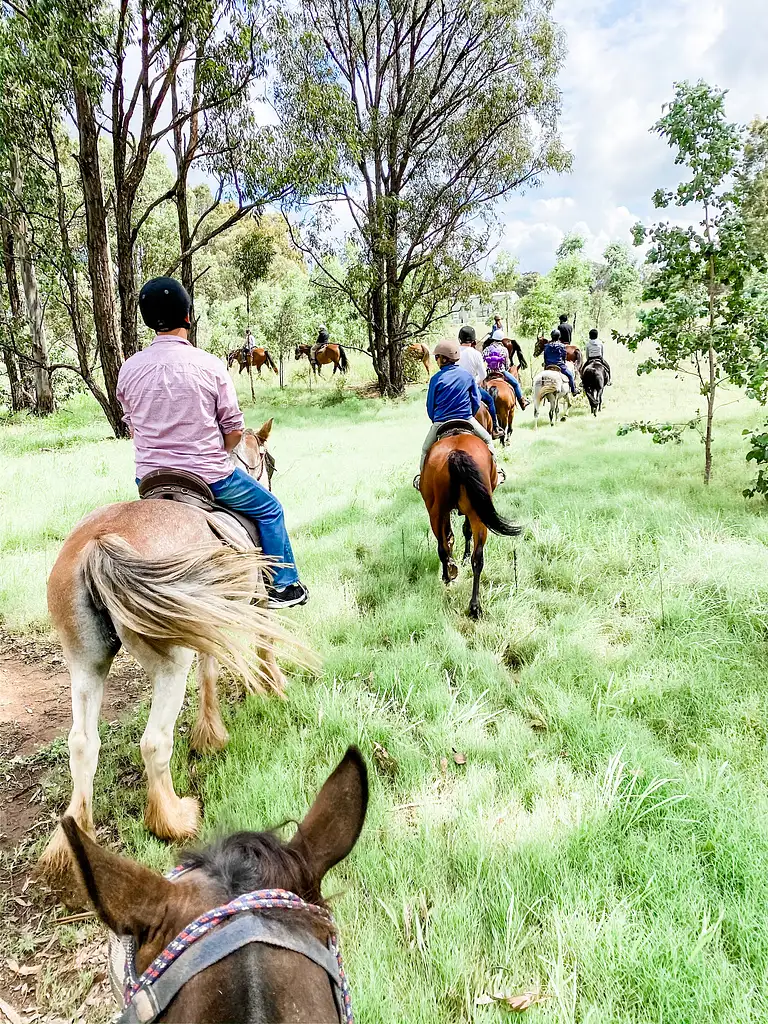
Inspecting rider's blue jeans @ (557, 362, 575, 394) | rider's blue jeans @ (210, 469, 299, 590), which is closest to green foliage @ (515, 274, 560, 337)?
rider's blue jeans @ (557, 362, 575, 394)

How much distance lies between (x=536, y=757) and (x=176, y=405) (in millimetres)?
2535

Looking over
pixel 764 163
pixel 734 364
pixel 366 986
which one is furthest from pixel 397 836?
pixel 764 163

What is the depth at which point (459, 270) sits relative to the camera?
1791cm

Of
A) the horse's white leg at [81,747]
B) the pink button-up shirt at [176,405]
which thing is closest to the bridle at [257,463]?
the pink button-up shirt at [176,405]

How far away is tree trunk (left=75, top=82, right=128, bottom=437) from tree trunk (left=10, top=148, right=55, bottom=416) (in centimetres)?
270

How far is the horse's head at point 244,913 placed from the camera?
2.63 feet

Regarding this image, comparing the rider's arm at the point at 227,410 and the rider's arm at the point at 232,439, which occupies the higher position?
the rider's arm at the point at 227,410

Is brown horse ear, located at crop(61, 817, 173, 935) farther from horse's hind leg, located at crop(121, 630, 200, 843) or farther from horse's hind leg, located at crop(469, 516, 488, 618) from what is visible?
horse's hind leg, located at crop(469, 516, 488, 618)

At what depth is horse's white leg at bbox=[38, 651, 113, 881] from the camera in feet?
7.34

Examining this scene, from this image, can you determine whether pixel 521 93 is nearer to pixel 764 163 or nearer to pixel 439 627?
pixel 439 627

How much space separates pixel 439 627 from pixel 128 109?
1153 cm

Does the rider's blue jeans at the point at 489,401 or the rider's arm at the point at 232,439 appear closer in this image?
the rider's arm at the point at 232,439

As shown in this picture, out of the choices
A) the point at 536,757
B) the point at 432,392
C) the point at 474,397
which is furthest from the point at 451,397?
the point at 536,757

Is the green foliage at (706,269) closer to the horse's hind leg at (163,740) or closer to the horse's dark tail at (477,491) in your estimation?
the horse's dark tail at (477,491)
